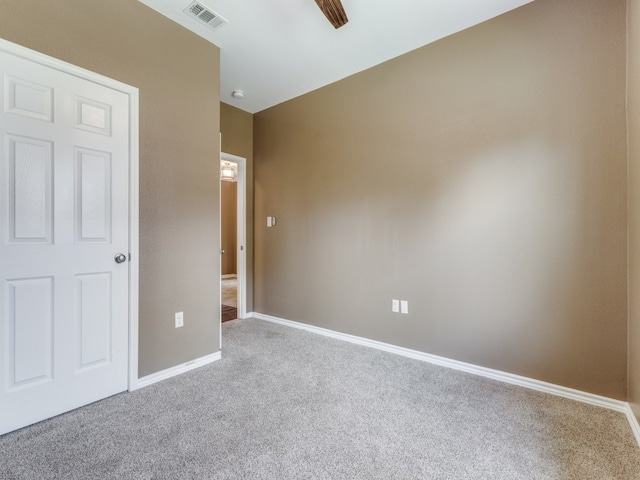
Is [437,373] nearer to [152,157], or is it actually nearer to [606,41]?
[606,41]

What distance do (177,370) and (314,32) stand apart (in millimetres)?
3113

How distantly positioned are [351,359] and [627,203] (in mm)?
2321

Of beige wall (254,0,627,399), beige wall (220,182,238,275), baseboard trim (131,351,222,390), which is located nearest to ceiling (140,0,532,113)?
beige wall (254,0,627,399)

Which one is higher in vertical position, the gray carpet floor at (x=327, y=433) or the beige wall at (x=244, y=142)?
the beige wall at (x=244, y=142)

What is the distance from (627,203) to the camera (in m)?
1.81

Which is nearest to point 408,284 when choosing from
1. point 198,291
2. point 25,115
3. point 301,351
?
point 301,351

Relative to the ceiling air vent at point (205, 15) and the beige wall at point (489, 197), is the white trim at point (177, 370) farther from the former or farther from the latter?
the ceiling air vent at point (205, 15)

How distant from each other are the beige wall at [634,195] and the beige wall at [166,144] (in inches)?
118

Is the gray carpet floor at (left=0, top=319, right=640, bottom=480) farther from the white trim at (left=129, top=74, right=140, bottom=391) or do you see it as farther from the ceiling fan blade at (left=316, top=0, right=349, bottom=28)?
the ceiling fan blade at (left=316, top=0, right=349, bottom=28)

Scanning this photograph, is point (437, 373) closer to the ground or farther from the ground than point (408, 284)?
closer to the ground

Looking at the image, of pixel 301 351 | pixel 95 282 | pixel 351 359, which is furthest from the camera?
pixel 301 351

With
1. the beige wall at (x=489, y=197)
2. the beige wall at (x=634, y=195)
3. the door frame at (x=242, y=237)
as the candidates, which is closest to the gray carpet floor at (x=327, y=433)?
the beige wall at (x=634, y=195)

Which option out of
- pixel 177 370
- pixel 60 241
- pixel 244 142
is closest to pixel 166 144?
pixel 60 241

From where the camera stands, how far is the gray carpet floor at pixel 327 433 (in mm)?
1369
